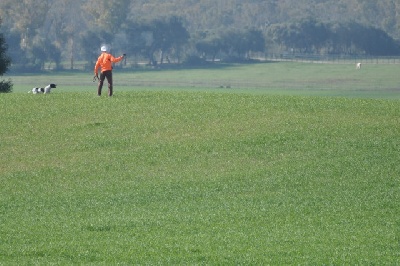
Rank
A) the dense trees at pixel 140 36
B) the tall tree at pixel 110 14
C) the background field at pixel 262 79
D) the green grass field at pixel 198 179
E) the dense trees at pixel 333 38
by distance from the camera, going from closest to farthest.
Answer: the green grass field at pixel 198 179
the background field at pixel 262 79
the dense trees at pixel 140 36
the tall tree at pixel 110 14
the dense trees at pixel 333 38

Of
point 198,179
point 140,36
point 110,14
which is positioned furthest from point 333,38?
point 198,179

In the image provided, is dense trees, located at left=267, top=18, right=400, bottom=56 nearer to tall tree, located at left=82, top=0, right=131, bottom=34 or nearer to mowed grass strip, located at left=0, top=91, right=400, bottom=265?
tall tree, located at left=82, top=0, right=131, bottom=34

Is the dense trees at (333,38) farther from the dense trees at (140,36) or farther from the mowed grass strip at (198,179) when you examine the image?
the mowed grass strip at (198,179)

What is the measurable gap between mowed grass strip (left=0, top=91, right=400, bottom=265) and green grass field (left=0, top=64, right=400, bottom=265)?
0.04 meters

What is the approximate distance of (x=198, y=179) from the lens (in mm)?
25062

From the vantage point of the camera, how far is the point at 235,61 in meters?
123

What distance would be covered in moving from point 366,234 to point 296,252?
7.37 feet

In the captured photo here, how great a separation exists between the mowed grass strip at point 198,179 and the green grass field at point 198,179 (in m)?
0.04

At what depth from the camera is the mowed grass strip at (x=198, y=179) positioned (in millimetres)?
17578

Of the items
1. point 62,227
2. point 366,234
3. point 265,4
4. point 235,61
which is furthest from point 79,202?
point 265,4

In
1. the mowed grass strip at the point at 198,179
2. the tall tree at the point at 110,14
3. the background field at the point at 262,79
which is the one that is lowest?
the background field at the point at 262,79

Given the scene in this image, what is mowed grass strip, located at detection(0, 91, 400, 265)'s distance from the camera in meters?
17.6

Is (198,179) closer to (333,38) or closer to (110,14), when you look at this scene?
(110,14)

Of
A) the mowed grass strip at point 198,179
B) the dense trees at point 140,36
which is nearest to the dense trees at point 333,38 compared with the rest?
the dense trees at point 140,36
